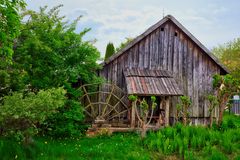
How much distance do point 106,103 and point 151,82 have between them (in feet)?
9.05

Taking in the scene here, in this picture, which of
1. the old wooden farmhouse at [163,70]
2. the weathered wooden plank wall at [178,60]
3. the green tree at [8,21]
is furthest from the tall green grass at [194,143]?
the green tree at [8,21]

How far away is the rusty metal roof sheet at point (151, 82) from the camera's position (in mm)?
16328

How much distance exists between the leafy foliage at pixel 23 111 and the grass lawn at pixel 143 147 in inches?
33.7

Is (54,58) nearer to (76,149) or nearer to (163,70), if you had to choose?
(76,149)

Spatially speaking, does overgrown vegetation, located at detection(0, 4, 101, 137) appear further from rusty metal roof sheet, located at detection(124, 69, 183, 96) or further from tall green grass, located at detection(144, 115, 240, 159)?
tall green grass, located at detection(144, 115, 240, 159)

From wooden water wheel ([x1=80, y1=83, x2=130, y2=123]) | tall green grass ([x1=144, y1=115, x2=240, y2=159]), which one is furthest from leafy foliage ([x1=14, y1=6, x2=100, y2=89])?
tall green grass ([x1=144, y1=115, x2=240, y2=159])

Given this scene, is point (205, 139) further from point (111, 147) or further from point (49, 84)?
point (49, 84)

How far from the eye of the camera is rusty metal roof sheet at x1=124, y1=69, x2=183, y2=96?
53.6 feet

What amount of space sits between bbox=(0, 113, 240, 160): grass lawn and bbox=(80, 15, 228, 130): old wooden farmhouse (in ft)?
11.9

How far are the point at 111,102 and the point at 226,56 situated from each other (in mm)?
29918

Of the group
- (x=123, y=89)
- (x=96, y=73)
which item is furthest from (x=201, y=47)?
(x=96, y=73)

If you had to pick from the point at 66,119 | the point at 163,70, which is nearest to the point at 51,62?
the point at 66,119

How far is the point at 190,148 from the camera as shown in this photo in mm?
12703

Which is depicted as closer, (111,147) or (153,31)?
(111,147)
